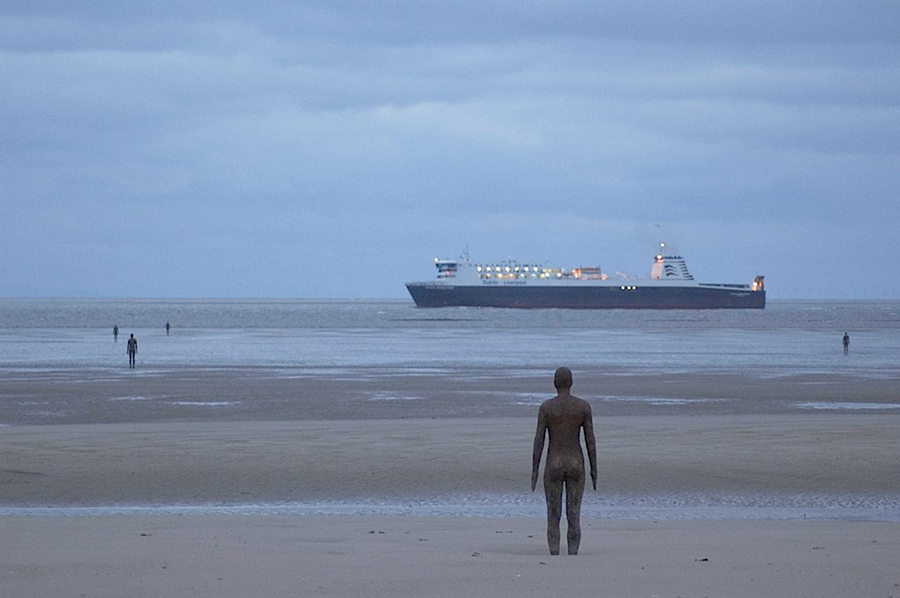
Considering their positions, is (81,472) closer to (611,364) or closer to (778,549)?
(778,549)

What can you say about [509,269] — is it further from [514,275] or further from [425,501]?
[425,501]

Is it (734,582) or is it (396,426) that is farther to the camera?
(396,426)

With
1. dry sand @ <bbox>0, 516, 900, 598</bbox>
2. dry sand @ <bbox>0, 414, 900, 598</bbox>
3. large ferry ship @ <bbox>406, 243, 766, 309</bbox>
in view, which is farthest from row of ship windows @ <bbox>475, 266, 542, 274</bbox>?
Answer: dry sand @ <bbox>0, 516, 900, 598</bbox>

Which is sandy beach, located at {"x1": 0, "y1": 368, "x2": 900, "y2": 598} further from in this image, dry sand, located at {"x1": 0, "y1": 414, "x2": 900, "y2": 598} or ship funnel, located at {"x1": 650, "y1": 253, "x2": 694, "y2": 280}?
ship funnel, located at {"x1": 650, "y1": 253, "x2": 694, "y2": 280}

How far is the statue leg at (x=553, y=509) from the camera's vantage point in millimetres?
9422

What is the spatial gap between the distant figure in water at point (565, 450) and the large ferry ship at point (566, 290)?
15376 cm

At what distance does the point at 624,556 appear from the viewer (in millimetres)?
9289

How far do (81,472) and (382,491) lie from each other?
4200mm

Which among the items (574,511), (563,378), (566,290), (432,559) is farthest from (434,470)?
(566,290)

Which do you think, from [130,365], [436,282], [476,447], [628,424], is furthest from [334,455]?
[436,282]

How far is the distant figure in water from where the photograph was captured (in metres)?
9.30

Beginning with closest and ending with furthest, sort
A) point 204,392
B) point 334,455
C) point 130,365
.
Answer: point 334,455 → point 204,392 → point 130,365

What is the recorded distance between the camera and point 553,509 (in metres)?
9.44

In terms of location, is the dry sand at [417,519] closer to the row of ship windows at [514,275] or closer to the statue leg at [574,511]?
the statue leg at [574,511]
